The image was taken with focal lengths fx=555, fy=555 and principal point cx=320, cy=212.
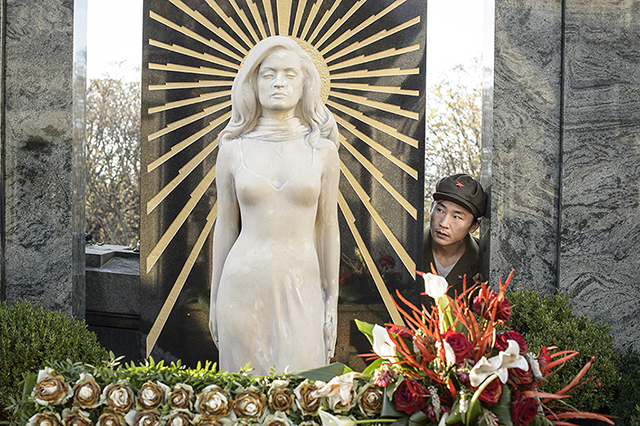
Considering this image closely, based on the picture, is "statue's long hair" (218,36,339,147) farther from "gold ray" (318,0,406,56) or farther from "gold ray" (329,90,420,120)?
"gold ray" (318,0,406,56)

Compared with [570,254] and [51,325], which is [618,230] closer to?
[570,254]

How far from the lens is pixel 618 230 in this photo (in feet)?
15.7

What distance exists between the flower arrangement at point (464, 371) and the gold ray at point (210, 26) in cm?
393

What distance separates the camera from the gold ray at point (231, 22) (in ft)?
16.4

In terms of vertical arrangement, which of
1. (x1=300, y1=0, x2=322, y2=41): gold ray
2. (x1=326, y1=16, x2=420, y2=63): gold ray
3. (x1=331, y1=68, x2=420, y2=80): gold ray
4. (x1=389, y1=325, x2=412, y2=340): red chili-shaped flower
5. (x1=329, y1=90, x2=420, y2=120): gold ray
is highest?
(x1=300, y1=0, x2=322, y2=41): gold ray

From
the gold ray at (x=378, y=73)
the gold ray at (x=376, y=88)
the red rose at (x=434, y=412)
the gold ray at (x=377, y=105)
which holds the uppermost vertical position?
the gold ray at (x=378, y=73)

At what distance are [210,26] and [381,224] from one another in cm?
236

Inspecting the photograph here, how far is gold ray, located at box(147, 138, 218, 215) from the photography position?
4984mm

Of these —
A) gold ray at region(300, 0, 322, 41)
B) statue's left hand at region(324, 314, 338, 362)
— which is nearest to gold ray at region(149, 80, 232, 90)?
gold ray at region(300, 0, 322, 41)

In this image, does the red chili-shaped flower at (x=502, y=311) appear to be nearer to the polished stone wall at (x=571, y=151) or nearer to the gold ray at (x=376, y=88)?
the polished stone wall at (x=571, y=151)

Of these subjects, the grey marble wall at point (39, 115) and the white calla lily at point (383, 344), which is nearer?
the white calla lily at point (383, 344)

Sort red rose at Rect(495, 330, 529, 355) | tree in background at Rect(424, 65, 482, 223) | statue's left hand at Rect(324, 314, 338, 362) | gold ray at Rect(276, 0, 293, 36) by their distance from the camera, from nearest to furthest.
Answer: red rose at Rect(495, 330, 529, 355), statue's left hand at Rect(324, 314, 338, 362), gold ray at Rect(276, 0, 293, 36), tree in background at Rect(424, 65, 482, 223)

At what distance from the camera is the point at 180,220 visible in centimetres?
502

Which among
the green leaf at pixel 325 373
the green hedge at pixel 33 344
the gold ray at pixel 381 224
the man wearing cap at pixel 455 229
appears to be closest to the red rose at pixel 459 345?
the green leaf at pixel 325 373
